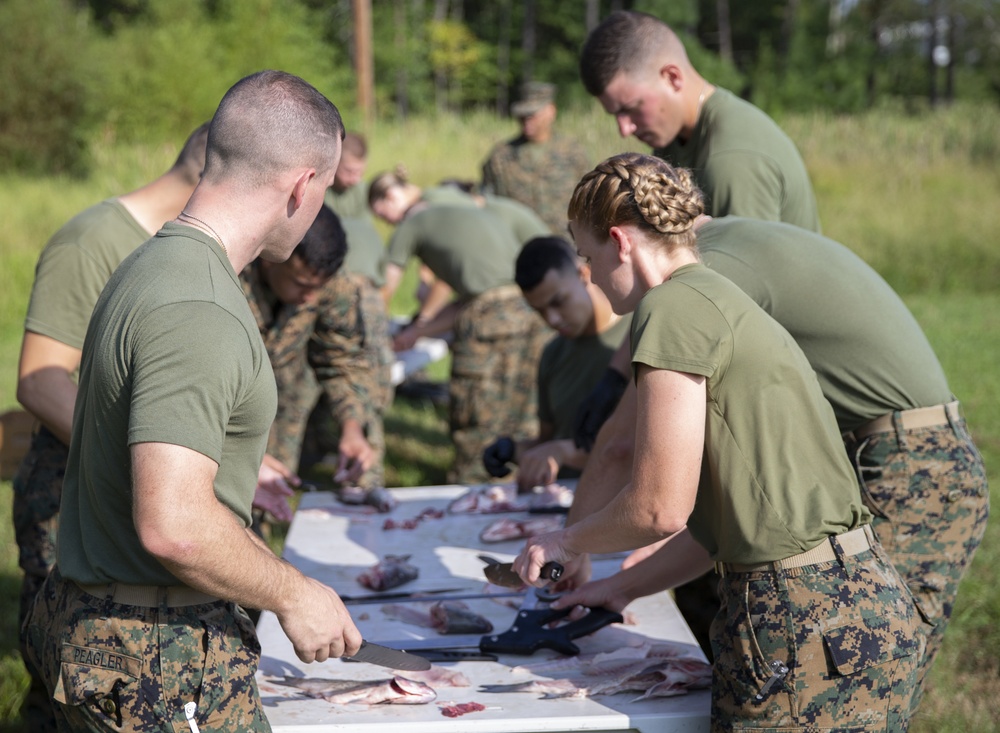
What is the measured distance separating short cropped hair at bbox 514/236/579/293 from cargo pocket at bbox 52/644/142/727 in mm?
3118

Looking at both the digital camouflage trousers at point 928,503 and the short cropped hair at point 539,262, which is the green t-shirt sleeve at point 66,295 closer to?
the short cropped hair at point 539,262

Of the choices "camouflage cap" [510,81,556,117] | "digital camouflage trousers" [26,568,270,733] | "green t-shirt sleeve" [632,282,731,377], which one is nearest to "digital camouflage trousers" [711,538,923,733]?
A: "green t-shirt sleeve" [632,282,731,377]

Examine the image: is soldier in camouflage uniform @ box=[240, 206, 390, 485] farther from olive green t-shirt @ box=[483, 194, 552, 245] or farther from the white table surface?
olive green t-shirt @ box=[483, 194, 552, 245]

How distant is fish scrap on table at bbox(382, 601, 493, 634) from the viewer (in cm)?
308

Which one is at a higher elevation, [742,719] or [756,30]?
[756,30]

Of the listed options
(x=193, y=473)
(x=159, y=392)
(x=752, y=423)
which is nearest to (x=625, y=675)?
(x=752, y=423)

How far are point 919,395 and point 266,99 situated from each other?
198 cm

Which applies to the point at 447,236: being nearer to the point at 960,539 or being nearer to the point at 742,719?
the point at 960,539

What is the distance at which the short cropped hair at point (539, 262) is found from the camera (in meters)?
4.84

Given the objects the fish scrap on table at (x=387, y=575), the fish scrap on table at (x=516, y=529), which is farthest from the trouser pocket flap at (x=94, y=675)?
the fish scrap on table at (x=516, y=529)

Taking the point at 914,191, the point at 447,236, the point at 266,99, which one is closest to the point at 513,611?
the point at 266,99

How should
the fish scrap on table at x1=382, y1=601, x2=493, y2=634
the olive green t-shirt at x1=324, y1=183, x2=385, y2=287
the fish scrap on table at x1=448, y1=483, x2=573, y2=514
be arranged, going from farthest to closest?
1. the olive green t-shirt at x1=324, y1=183, x2=385, y2=287
2. the fish scrap on table at x1=448, y1=483, x2=573, y2=514
3. the fish scrap on table at x1=382, y1=601, x2=493, y2=634

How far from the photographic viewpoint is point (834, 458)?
7.46 feet

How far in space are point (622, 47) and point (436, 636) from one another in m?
2.22
